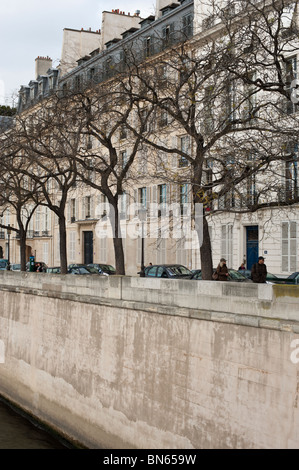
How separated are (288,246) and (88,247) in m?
21.1

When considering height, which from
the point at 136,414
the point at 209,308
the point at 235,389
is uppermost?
the point at 209,308

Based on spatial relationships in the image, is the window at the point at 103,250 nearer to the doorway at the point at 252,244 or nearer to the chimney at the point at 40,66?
the doorway at the point at 252,244

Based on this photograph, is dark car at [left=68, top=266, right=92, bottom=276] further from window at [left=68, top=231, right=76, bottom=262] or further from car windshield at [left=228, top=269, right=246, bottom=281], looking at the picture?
window at [left=68, top=231, right=76, bottom=262]

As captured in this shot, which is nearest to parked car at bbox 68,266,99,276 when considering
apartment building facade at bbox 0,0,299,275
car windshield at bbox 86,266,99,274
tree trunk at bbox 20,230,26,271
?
car windshield at bbox 86,266,99,274

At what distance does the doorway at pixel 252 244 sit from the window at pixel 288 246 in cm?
222

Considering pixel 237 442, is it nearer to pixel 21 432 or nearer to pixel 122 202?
pixel 21 432

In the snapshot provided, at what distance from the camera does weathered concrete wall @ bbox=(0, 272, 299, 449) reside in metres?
10.8

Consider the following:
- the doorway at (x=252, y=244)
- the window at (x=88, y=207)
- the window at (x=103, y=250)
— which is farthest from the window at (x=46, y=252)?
the doorway at (x=252, y=244)

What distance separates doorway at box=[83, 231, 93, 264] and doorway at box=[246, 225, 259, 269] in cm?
A: 1702

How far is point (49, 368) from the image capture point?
64.0 feet

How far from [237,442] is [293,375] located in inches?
74.0

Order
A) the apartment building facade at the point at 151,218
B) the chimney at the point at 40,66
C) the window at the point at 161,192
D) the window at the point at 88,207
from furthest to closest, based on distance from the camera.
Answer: the chimney at the point at 40,66 < the window at the point at 88,207 < the window at the point at 161,192 < the apartment building facade at the point at 151,218

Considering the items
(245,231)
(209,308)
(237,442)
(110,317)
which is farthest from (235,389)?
(245,231)

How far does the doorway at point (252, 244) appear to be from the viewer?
34344mm
